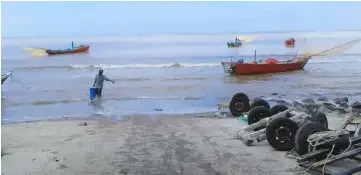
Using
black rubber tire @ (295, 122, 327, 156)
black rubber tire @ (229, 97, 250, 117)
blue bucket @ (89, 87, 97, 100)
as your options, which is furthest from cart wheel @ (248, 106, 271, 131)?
blue bucket @ (89, 87, 97, 100)

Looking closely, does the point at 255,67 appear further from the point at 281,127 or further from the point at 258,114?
the point at 281,127

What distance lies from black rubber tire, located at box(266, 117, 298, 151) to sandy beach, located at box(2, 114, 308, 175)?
19 cm

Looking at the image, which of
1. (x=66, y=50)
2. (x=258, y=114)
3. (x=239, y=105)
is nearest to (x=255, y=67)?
(x=239, y=105)

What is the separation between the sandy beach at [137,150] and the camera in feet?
22.8

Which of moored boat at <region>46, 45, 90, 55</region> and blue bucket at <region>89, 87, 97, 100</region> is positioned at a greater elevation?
moored boat at <region>46, 45, 90, 55</region>

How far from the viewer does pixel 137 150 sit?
27.0ft

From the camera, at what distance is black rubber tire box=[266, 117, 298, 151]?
760 cm

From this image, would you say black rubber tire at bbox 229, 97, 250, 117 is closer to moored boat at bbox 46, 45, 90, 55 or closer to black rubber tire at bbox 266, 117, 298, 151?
black rubber tire at bbox 266, 117, 298, 151

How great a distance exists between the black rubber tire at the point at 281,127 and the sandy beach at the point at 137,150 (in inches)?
7.3

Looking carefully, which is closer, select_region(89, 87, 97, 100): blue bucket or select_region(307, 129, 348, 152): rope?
select_region(307, 129, 348, 152): rope

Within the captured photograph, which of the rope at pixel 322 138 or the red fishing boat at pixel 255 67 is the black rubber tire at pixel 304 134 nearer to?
the rope at pixel 322 138

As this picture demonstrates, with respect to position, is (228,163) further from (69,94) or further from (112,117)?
(69,94)

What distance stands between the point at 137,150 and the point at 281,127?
8.70 feet

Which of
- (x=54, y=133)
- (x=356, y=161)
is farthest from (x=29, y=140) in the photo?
(x=356, y=161)
